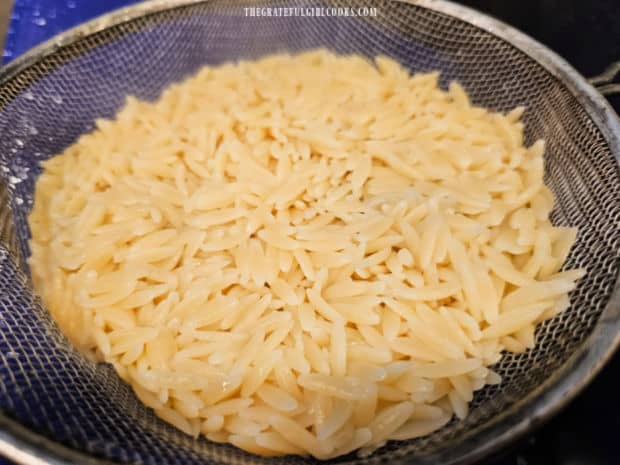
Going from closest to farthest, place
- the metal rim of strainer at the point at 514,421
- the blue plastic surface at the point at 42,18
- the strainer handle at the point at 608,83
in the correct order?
the metal rim of strainer at the point at 514,421 < the strainer handle at the point at 608,83 < the blue plastic surface at the point at 42,18

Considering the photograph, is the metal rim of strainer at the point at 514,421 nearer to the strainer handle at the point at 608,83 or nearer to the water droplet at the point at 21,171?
the strainer handle at the point at 608,83

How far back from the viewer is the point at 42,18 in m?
1.44

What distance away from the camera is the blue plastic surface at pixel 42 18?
1386mm

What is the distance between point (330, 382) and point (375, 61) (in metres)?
0.94

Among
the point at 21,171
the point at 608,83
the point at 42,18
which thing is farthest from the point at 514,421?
the point at 42,18

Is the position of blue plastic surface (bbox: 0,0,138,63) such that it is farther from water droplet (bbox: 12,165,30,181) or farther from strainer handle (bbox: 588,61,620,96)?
strainer handle (bbox: 588,61,620,96)

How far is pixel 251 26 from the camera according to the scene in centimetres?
139

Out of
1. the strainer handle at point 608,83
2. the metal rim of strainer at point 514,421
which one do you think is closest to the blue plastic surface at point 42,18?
the metal rim of strainer at point 514,421

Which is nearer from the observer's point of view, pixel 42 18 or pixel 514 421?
pixel 514 421

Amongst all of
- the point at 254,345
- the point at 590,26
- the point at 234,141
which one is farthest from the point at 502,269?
the point at 590,26

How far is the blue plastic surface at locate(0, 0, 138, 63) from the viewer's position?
1.39 meters

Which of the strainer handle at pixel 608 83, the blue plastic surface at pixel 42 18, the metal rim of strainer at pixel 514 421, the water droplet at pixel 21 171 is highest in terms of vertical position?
the blue plastic surface at pixel 42 18

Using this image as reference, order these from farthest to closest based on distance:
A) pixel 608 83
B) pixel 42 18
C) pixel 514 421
→ pixel 42 18 → pixel 608 83 → pixel 514 421

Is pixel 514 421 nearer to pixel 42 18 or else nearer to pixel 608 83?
pixel 608 83
